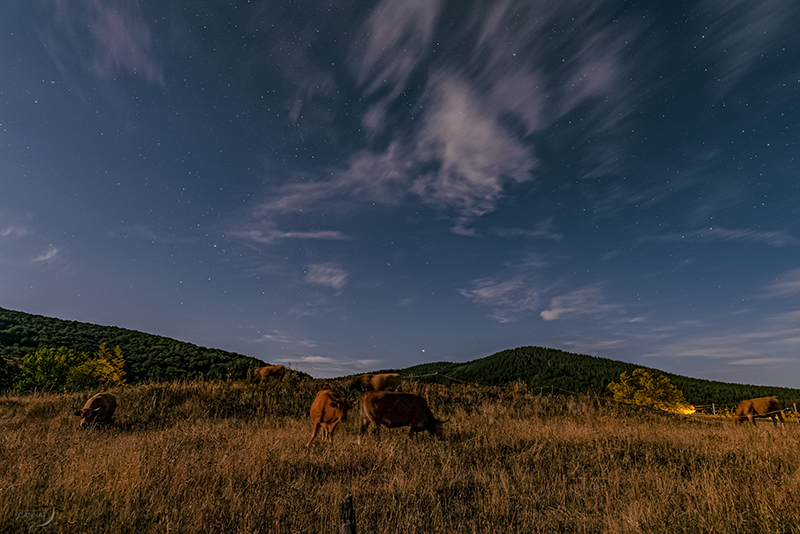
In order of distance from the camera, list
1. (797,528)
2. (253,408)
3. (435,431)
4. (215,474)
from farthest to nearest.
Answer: (253,408), (435,431), (215,474), (797,528)

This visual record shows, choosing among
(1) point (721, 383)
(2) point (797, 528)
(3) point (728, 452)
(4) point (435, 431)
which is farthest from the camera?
(1) point (721, 383)

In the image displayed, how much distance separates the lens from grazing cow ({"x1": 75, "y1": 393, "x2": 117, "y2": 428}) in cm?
1144

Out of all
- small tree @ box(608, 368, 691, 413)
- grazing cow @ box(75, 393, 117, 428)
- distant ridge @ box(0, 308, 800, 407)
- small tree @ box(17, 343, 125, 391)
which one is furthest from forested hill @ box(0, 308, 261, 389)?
small tree @ box(608, 368, 691, 413)

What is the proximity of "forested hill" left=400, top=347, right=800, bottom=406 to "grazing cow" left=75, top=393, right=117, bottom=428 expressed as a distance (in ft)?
382

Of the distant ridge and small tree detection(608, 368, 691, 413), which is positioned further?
small tree detection(608, 368, 691, 413)

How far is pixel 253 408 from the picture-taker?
Answer: 14914 mm

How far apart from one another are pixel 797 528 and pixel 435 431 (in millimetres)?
6414

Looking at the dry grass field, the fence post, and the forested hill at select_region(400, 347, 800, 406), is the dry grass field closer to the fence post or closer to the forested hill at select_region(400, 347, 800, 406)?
the fence post

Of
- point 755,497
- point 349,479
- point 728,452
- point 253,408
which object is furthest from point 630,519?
point 253,408

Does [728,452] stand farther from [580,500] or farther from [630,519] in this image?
[630,519]

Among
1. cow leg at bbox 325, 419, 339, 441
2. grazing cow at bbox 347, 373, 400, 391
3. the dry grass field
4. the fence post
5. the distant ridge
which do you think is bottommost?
the dry grass field

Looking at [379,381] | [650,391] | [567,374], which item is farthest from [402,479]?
[567,374]

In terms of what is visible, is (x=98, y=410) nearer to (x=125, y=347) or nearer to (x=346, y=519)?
(x=346, y=519)

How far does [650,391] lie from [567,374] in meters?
92.3
